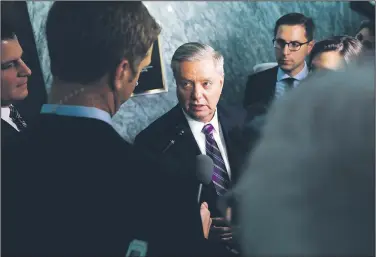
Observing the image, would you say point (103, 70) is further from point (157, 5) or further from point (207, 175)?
point (207, 175)

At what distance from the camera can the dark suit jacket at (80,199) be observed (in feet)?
5.71

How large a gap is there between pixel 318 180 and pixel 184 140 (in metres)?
1.17

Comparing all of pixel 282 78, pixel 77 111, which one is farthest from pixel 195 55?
pixel 77 111

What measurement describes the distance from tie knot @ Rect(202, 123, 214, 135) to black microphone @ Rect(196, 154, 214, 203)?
94 mm

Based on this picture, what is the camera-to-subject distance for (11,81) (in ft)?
5.93

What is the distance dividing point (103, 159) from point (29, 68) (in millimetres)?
441

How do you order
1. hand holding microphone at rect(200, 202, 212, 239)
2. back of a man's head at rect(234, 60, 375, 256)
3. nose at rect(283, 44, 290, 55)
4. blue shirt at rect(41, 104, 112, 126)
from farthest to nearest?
nose at rect(283, 44, 290, 55) < hand holding microphone at rect(200, 202, 212, 239) < blue shirt at rect(41, 104, 112, 126) < back of a man's head at rect(234, 60, 375, 256)

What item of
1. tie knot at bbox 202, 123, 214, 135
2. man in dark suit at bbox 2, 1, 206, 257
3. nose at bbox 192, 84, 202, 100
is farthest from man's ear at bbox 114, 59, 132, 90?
tie knot at bbox 202, 123, 214, 135

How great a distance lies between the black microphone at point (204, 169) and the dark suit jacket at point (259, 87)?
10.5 inches

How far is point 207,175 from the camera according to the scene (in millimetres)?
1851

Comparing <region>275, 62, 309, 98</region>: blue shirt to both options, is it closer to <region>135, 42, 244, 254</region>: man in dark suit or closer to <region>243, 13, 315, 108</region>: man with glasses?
<region>243, 13, 315, 108</region>: man with glasses

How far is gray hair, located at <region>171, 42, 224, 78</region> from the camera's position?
73.0 inches

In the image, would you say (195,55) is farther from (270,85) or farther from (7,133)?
(7,133)

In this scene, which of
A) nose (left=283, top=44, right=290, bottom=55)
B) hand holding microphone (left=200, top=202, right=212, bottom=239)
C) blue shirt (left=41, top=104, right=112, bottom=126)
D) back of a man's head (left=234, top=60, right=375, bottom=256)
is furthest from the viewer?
nose (left=283, top=44, right=290, bottom=55)
